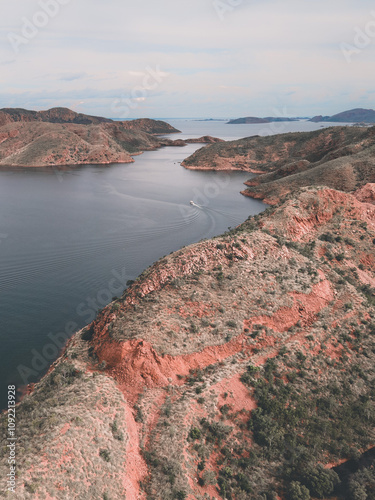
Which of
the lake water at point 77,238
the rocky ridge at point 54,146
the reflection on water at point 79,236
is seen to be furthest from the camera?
the rocky ridge at point 54,146

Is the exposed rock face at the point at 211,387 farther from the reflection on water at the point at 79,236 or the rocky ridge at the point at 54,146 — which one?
the rocky ridge at the point at 54,146

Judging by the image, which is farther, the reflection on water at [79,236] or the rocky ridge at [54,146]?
the rocky ridge at [54,146]

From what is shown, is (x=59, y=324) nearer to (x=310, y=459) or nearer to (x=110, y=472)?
(x=110, y=472)

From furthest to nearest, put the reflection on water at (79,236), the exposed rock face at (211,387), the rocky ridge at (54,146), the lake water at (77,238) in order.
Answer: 1. the rocky ridge at (54,146)
2. the reflection on water at (79,236)
3. the lake water at (77,238)
4. the exposed rock face at (211,387)

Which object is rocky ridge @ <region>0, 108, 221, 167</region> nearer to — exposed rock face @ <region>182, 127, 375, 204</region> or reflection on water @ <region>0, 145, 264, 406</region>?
reflection on water @ <region>0, 145, 264, 406</region>

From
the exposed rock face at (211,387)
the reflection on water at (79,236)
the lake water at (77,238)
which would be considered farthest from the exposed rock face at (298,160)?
the exposed rock face at (211,387)

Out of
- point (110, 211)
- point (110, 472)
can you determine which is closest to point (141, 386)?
point (110, 472)
